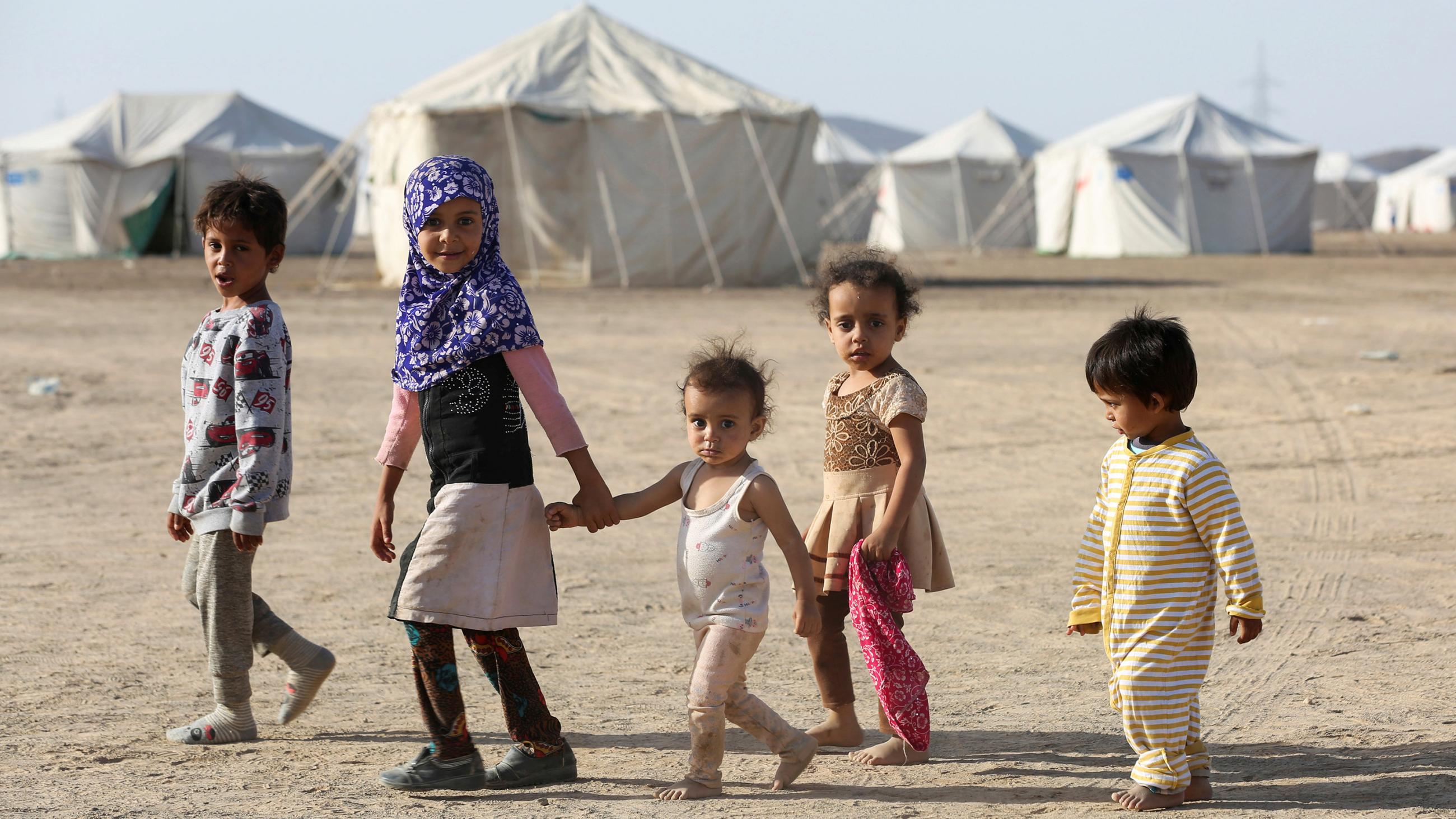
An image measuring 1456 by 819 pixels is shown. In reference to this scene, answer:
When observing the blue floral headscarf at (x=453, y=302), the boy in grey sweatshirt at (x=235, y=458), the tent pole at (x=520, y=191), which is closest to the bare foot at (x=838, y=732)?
the blue floral headscarf at (x=453, y=302)

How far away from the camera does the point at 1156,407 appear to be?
125 inches

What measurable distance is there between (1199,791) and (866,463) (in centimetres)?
106

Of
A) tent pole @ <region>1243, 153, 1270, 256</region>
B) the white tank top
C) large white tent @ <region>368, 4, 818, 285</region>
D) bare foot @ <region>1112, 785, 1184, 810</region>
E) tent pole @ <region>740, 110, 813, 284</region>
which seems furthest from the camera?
tent pole @ <region>1243, 153, 1270, 256</region>

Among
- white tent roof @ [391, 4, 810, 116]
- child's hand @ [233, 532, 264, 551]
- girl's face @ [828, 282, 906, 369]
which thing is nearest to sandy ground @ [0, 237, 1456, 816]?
child's hand @ [233, 532, 264, 551]

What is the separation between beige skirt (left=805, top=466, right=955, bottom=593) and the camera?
3576 mm

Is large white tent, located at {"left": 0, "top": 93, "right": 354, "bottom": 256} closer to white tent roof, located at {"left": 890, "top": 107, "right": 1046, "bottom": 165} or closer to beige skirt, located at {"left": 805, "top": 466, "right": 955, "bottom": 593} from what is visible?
white tent roof, located at {"left": 890, "top": 107, "right": 1046, "bottom": 165}

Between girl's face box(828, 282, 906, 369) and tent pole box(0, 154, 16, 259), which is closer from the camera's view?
girl's face box(828, 282, 906, 369)

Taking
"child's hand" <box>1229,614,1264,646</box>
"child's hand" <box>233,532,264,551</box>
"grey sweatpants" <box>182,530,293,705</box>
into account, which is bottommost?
"grey sweatpants" <box>182,530,293,705</box>

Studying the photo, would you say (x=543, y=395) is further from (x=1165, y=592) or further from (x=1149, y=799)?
(x=1149, y=799)

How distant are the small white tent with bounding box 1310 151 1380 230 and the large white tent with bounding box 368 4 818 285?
37.5 m

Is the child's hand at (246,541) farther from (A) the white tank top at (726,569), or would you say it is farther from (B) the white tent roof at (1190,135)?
(B) the white tent roof at (1190,135)

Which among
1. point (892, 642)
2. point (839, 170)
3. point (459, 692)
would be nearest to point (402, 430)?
point (459, 692)

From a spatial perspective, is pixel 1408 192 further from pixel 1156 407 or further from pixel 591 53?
pixel 1156 407

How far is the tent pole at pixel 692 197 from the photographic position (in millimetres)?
20609
